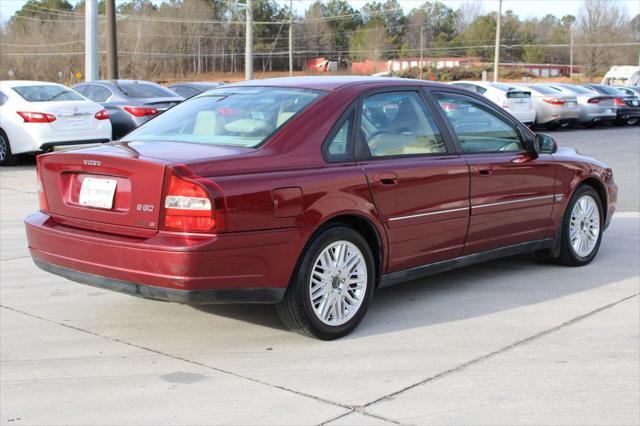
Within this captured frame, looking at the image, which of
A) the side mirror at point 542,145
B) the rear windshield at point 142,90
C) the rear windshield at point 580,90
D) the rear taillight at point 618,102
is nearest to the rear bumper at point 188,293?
the side mirror at point 542,145

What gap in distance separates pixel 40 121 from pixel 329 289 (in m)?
10.1

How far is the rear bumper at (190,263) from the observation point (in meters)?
4.52

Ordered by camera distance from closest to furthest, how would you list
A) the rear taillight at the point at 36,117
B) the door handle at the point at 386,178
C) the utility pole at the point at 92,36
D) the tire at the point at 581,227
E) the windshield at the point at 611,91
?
1. the door handle at the point at 386,178
2. the tire at the point at 581,227
3. the rear taillight at the point at 36,117
4. the utility pole at the point at 92,36
5. the windshield at the point at 611,91

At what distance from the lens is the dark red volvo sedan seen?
4586 millimetres

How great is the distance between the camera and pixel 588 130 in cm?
2775

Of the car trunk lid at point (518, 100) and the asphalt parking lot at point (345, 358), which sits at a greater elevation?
the car trunk lid at point (518, 100)

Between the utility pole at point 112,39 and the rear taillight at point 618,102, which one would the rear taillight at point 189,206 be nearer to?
the utility pole at point 112,39

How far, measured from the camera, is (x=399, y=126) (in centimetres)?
569

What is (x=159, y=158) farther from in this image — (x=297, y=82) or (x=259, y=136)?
(x=297, y=82)

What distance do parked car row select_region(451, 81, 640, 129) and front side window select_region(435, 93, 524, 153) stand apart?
17.7 meters

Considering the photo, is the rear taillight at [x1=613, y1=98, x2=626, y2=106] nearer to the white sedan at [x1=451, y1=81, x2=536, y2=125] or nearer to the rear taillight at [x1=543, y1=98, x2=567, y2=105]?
the rear taillight at [x1=543, y1=98, x2=567, y2=105]

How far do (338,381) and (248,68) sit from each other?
1186 inches

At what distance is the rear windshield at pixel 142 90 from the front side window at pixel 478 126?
1189 centimetres

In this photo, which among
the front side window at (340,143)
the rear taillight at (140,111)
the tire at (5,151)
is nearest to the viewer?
the front side window at (340,143)
